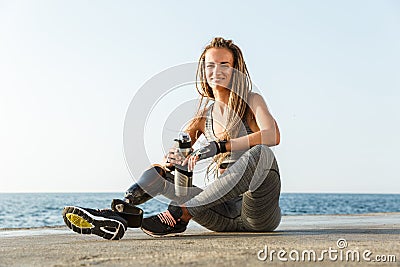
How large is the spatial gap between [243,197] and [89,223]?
989 millimetres

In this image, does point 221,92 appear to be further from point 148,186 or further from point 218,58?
point 148,186

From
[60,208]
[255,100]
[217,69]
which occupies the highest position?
[217,69]

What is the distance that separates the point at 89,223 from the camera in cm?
322

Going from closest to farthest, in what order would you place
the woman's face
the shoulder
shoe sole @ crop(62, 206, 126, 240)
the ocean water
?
shoe sole @ crop(62, 206, 126, 240)
the shoulder
the woman's face
the ocean water

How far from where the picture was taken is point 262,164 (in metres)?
3.36

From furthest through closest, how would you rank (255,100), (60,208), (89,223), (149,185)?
(60,208), (255,100), (149,185), (89,223)

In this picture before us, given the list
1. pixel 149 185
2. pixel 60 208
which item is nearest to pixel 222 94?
pixel 149 185

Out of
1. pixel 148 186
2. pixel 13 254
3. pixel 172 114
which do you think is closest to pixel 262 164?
pixel 148 186

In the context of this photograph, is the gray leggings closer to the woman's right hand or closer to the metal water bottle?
the metal water bottle

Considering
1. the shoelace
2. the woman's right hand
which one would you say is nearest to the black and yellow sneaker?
the shoelace

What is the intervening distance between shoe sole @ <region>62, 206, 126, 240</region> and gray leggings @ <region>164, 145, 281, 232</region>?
48 cm

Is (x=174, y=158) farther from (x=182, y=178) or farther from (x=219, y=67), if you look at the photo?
(x=219, y=67)

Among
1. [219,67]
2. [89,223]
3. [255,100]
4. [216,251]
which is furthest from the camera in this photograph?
[219,67]

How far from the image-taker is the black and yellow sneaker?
355 cm
